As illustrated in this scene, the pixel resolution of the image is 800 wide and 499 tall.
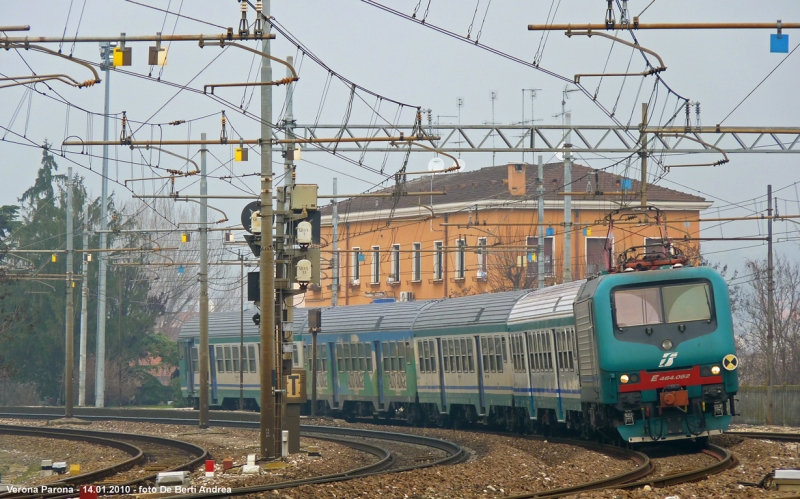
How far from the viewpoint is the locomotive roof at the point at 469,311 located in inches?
1197

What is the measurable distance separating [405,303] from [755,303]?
79.5ft

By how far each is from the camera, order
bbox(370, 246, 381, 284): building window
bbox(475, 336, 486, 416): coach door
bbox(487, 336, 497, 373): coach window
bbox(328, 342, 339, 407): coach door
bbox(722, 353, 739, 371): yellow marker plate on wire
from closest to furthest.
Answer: bbox(722, 353, 739, 371): yellow marker plate on wire → bbox(487, 336, 497, 373): coach window → bbox(475, 336, 486, 416): coach door → bbox(328, 342, 339, 407): coach door → bbox(370, 246, 381, 284): building window

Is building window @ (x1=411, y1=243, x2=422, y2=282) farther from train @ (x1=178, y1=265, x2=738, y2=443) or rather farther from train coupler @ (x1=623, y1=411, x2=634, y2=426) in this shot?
train coupler @ (x1=623, y1=411, x2=634, y2=426)

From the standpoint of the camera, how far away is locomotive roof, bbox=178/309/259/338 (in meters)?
43.1

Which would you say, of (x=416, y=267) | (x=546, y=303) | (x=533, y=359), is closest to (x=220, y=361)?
(x=533, y=359)

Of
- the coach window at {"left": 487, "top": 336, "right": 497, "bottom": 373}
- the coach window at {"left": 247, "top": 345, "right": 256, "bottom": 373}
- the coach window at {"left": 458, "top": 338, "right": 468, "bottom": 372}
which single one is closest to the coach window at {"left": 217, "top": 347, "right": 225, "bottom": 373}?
the coach window at {"left": 247, "top": 345, "right": 256, "bottom": 373}

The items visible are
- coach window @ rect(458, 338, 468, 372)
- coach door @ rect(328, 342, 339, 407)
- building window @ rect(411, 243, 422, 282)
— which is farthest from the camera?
building window @ rect(411, 243, 422, 282)

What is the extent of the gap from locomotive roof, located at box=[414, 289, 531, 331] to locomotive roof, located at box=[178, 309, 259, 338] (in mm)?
8973

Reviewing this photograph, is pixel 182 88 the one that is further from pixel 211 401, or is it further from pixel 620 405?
pixel 211 401

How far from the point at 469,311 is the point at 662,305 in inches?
492

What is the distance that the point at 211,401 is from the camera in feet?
151

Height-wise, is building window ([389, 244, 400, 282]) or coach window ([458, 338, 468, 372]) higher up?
building window ([389, 244, 400, 282])

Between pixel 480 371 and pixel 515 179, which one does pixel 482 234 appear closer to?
pixel 515 179

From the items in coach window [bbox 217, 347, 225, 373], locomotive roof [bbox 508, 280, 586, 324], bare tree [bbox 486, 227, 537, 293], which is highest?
bare tree [bbox 486, 227, 537, 293]
